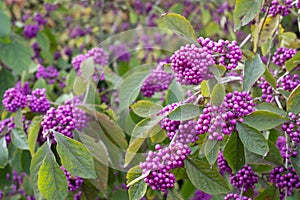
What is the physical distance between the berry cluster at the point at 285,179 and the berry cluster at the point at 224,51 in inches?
11.0

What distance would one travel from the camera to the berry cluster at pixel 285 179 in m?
1.06

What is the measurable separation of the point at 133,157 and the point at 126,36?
16.4 inches

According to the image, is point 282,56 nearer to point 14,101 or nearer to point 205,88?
point 205,88

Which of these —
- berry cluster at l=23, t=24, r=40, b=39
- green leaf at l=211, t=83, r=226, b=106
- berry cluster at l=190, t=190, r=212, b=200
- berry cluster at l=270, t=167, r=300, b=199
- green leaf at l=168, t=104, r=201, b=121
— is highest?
berry cluster at l=23, t=24, r=40, b=39

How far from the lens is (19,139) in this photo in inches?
50.9

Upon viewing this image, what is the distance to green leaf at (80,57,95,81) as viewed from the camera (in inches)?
57.9

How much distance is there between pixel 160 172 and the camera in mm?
919

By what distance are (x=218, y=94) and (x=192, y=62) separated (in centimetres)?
8

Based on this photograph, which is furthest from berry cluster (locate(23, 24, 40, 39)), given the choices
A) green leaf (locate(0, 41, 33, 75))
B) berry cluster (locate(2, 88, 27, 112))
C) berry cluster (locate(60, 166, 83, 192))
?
berry cluster (locate(60, 166, 83, 192))

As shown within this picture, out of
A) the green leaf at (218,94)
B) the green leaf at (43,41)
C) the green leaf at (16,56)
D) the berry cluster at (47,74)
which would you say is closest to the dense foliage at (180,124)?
the green leaf at (218,94)

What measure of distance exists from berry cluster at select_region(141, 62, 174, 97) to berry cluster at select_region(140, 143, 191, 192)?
0.39 meters

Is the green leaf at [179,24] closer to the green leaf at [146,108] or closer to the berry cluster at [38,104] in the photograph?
the green leaf at [146,108]

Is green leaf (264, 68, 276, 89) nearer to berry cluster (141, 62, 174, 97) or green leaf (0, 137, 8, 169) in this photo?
berry cluster (141, 62, 174, 97)

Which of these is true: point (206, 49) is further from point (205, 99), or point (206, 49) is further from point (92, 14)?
point (92, 14)
